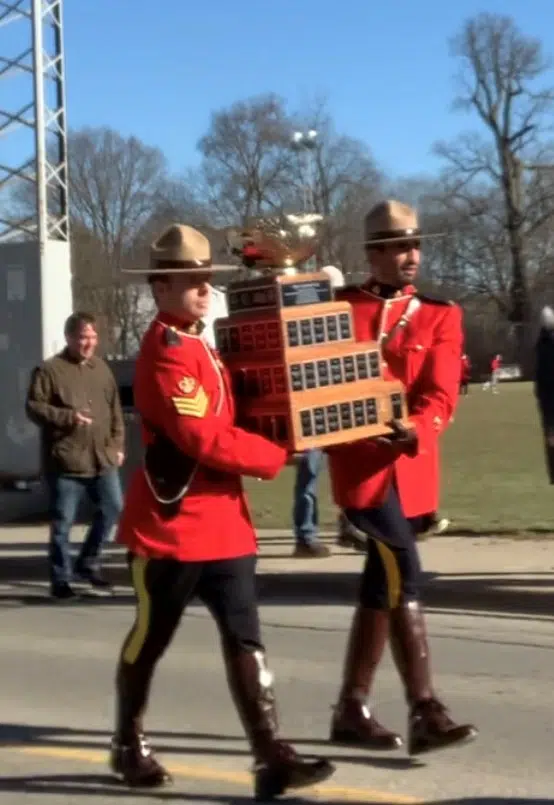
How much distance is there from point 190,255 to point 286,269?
40 cm

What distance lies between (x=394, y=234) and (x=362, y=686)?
1754 millimetres

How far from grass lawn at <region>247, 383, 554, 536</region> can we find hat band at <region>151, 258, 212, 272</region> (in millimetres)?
8045

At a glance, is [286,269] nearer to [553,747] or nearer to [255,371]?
[255,371]

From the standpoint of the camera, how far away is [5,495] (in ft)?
55.1

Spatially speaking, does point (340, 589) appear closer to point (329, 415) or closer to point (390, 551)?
point (390, 551)

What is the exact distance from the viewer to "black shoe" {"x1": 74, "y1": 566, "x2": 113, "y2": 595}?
36.2 feet

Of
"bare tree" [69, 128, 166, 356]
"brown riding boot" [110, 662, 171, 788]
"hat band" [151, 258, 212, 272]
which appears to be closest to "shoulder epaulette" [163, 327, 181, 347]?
"hat band" [151, 258, 212, 272]

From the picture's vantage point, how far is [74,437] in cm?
1072

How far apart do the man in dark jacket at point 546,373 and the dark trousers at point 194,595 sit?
185 inches

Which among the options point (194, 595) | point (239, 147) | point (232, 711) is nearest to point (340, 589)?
point (232, 711)

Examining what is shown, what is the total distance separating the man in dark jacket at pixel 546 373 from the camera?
9.86m

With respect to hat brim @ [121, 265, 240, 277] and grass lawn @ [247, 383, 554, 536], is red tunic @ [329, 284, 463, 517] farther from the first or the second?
grass lawn @ [247, 383, 554, 536]

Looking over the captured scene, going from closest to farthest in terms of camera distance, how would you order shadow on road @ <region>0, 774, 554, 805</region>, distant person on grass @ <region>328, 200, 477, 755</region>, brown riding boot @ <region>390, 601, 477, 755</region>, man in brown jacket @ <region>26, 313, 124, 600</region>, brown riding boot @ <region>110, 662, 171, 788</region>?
shadow on road @ <region>0, 774, 554, 805</region> → brown riding boot @ <region>110, 662, 171, 788</region> → brown riding boot @ <region>390, 601, 477, 755</region> → distant person on grass @ <region>328, 200, 477, 755</region> → man in brown jacket @ <region>26, 313, 124, 600</region>

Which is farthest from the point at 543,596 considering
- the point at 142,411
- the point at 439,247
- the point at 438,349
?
the point at 439,247
